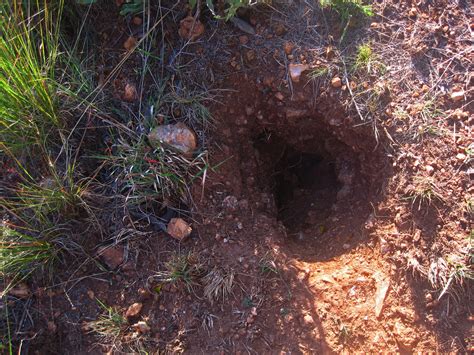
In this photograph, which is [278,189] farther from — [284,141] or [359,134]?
[359,134]

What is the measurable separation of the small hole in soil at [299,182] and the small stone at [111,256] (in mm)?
917

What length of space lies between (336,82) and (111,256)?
1.34m

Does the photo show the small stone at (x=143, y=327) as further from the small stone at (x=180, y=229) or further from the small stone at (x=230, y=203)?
the small stone at (x=230, y=203)

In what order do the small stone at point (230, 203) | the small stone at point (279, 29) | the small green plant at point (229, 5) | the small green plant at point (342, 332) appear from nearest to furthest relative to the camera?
the small green plant at point (342, 332) → the small green plant at point (229, 5) → the small stone at point (230, 203) → the small stone at point (279, 29)

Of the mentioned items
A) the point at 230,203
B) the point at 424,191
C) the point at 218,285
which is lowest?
the point at 218,285

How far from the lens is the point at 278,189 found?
2.80 metres

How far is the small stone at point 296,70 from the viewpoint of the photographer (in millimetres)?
2238

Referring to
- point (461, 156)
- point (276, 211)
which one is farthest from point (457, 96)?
point (276, 211)

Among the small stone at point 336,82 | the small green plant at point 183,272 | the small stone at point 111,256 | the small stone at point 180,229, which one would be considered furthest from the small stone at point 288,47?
the small stone at point 111,256

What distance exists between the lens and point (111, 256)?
6.88 ft

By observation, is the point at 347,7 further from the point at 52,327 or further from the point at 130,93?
the point at 52,327

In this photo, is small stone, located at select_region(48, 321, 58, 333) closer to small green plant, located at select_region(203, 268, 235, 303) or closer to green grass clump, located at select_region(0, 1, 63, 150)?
small green plant, located at select_region(203, 268, 235, 303)

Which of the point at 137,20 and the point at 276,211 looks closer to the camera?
the point at 137,20

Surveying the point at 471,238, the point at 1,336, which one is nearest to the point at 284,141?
the point at 471,238
